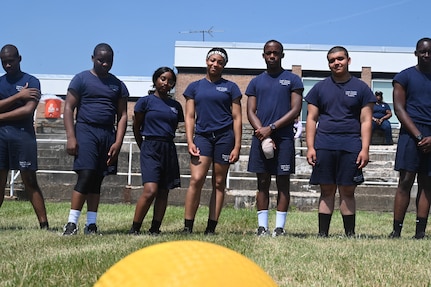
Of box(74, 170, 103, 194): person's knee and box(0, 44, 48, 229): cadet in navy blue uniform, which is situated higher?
box(0, 44, 48, 229): cadet in navy blue uniform

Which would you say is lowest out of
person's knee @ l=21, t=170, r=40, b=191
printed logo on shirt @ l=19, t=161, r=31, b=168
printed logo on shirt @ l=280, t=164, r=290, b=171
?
person's knee @ l=21, t=170, r=40, b=191

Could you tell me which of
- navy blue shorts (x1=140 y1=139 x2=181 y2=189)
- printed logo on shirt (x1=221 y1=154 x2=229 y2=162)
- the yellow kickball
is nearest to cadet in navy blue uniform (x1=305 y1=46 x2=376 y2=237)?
printed logo on shirt (x1=221 y1=154 x2=229 y2=162)

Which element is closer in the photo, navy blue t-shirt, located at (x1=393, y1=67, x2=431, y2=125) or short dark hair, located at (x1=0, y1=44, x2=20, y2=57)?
navy blue t-shirt, located at (x1=393, y1=67, x2=431, y2=125)

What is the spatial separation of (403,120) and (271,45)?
1621 millimetres

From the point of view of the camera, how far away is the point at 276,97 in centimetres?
690

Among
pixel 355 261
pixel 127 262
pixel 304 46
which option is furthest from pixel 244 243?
pixel 304 46

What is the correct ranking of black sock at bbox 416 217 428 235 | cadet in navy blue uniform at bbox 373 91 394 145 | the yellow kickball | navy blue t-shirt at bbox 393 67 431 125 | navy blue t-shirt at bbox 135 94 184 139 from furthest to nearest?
1. cadet in navy blue uniform at bbox 373 91 394 145
2. navy blue t-shirt at bbox 135 94 184 139
3. black sock at bbox 416 217 428 235
4. navy blue t-shirt at bbox 393 67 431 125
5. the yellow kickball

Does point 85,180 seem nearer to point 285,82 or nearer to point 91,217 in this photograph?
point 91,217

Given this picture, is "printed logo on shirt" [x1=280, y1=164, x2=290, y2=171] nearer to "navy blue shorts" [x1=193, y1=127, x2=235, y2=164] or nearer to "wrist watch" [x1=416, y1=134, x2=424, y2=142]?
"navy blue shorts" [x1=193, y1=127, x2=235, y2=164]

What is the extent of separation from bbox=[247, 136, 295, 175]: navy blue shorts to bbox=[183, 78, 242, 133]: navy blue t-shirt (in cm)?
45

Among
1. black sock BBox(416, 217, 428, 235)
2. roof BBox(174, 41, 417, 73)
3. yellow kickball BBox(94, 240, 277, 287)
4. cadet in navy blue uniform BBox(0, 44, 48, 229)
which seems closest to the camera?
yellow kickball BBox(94, 240, 277, 287)

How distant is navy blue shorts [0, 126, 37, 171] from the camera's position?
7.29m

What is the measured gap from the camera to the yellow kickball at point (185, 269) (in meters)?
2.04

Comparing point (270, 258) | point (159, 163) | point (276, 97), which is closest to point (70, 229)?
point (159, 163)
